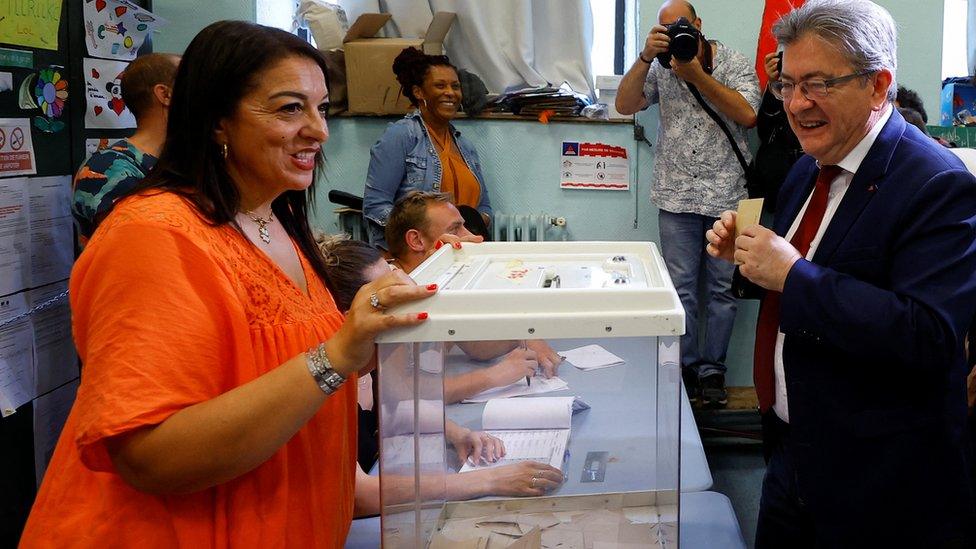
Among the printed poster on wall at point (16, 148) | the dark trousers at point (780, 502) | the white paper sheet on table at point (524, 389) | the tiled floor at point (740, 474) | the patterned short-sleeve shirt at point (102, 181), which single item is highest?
the printed poster on wall at point (16, 148)

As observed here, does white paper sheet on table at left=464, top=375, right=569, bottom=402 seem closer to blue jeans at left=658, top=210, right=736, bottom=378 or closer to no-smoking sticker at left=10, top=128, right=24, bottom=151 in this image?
no-smoking sticker at left=10, top=128, right=24, bottom=151

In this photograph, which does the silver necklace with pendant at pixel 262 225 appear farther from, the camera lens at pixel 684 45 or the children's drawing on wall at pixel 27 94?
the camera lens at pixel 684 45

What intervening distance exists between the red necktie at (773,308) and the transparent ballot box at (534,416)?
12.4 inches

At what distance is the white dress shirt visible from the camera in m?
1.46

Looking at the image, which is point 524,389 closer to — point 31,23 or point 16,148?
point 16,148

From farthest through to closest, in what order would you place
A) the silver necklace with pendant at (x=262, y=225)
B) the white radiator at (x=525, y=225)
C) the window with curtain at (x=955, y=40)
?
the window with curtain at (x=955, y=40)
the white radiator at (x=525, y=225)
the silver necklace with pendant at (x=262, y=225)

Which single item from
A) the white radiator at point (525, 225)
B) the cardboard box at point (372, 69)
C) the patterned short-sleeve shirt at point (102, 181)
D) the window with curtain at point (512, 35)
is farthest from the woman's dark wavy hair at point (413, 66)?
the patterned short-sleeve shirt at point (102, 181)

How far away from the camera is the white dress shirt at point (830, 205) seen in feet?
4.77

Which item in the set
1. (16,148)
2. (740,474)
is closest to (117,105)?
(16,148)

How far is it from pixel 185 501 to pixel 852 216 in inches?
43.5

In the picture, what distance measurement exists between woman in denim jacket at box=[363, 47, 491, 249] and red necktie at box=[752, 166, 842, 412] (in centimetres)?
210

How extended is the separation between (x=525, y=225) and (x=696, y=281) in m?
0.81

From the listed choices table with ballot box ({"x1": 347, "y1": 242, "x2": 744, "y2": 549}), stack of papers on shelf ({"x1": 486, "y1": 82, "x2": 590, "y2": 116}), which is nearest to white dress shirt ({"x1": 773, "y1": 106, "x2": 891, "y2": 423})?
table with ballot box ({"x1": 347, "y1": 242, "x2": 744, "y2": 549})

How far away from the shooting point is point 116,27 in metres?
2.90
